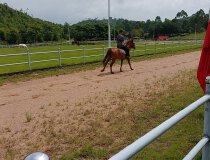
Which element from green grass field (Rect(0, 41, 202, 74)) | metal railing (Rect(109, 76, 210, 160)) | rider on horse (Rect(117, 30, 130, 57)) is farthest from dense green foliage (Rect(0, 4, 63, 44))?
metal railing (Rect(109, 76, 210, 160))

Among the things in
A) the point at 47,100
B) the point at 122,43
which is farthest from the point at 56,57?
the point at 47,100

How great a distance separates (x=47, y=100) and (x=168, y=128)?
727cm

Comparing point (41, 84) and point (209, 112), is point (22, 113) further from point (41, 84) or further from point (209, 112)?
point (209, 112)

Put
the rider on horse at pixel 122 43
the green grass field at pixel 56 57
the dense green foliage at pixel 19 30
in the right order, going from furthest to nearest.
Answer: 1. the dense green foliage at pixel 19 30
2. the green grass field at pixel 56 57
3. the rider on horse at pixel 122 43

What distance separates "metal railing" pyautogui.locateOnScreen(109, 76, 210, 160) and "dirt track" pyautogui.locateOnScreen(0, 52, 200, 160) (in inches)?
125

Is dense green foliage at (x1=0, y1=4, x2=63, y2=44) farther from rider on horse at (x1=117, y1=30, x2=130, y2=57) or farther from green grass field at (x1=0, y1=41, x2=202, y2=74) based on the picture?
rider on horse at (x1=117, y1=30, x2=130, y2=57)

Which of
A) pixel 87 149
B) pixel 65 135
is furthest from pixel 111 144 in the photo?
pixel 65 135

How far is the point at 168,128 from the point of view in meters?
1.77

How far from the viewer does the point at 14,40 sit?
321 feet

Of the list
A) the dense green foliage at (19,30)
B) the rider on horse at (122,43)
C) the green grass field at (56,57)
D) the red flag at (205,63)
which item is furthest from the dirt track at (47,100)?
the dense green foliage at (19,30)

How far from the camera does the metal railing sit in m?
1.37

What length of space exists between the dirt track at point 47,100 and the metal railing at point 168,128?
3.17 m

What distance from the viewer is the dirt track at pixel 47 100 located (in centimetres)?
586

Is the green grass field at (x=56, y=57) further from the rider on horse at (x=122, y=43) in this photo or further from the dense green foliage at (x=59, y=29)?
the dense green foliage at (x=59, y=29)
